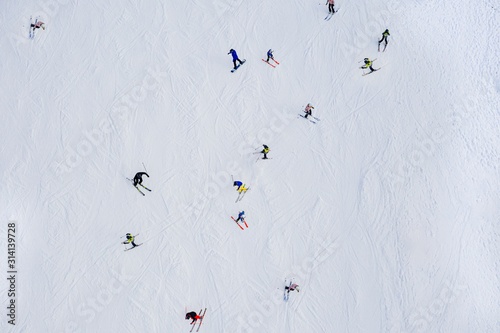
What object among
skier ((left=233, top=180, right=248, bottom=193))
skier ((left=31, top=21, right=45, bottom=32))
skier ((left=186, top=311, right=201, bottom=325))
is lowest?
skier ((left=186, top=311, right=201, bottom=325))

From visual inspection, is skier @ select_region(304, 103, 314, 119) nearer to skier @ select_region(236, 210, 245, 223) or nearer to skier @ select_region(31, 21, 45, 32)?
skier @ select_region(236, 210, 245, 223)

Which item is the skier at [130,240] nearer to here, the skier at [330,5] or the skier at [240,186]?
the skier at [240,186]

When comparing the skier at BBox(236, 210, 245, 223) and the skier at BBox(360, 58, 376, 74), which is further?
the skier at BBox(360, 58, 376, 74)

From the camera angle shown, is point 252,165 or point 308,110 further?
point 308,110

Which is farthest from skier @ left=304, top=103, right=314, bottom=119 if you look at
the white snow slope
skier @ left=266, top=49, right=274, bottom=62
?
skier @ left=266, top=49, right=274, bottom=62

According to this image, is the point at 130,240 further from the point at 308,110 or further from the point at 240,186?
the point at 308,110

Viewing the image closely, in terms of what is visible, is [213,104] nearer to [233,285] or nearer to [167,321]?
[233,285]

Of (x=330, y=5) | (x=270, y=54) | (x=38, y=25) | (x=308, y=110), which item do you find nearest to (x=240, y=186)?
(x=308, y=110)

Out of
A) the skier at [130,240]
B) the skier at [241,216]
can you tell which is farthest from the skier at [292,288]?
the skier at [130,240]

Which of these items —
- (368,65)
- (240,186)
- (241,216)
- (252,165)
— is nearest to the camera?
(241,216)
